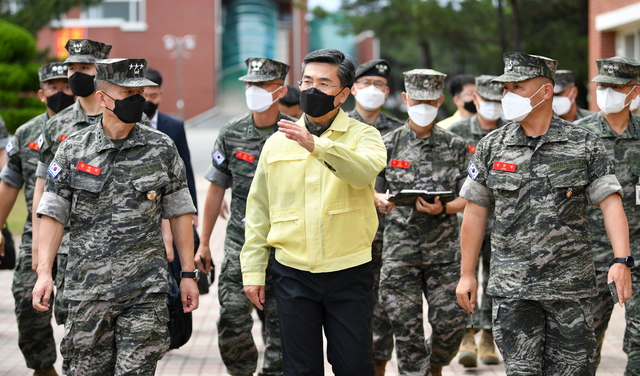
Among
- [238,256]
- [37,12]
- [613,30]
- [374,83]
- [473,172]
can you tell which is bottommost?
[238,256]

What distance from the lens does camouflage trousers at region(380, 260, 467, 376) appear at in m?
6.17

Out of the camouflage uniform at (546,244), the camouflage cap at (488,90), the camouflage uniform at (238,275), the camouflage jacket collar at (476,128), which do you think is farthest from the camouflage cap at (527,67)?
the camouflage jacket collar at (476,128)

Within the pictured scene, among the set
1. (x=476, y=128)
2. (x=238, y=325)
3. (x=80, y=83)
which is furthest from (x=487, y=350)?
(x=80, y=83)

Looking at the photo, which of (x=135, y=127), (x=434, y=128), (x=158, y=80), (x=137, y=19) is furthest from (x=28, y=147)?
(x=137, y=19)

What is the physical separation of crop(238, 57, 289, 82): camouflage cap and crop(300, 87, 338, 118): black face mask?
→ 6.01ft

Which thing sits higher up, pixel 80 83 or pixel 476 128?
pixel 80 83

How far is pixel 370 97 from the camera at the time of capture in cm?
712

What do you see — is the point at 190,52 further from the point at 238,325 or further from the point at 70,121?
the point at 238,325

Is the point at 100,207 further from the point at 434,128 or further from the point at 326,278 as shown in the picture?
the point at 434,128

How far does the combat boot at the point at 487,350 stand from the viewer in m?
7.45

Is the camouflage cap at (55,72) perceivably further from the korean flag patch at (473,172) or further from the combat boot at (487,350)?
the combat boot at (487,350)

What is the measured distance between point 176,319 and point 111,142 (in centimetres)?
130

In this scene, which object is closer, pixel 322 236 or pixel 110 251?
pixel 322 236

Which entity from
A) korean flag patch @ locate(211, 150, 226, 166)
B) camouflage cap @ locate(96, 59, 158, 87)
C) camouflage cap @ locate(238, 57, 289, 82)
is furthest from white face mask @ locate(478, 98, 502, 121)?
camouflage cap @ locate(96, 59, 158, 87)
